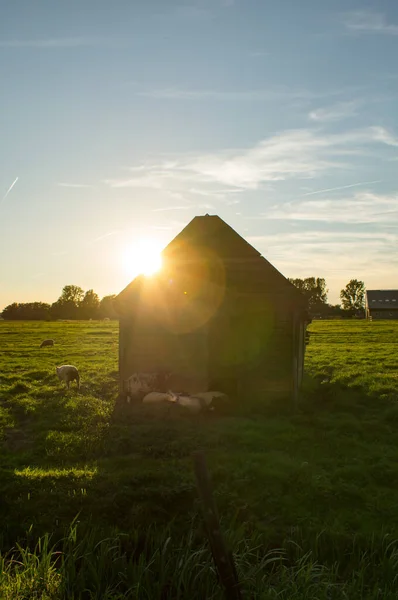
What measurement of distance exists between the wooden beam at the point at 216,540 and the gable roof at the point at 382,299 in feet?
421

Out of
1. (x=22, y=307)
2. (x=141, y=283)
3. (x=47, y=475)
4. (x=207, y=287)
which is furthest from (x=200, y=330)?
(x=22, y=307)

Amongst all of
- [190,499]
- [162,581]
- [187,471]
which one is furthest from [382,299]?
[162,581]

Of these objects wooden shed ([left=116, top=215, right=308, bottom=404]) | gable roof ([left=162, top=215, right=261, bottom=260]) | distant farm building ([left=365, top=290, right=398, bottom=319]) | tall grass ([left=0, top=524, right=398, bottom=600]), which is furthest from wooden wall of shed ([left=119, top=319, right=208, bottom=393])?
distant farm building ([left=365, top=290, right=398, bottom=319])

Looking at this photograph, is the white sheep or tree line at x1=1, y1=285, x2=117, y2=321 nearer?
the white sheep

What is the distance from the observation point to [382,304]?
423 feet

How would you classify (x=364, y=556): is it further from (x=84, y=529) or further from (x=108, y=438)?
(x=108, y=438)

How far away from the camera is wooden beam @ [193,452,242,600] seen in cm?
527

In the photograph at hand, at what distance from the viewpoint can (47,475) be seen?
1002 cm

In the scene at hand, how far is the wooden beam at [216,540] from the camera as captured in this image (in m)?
5.27

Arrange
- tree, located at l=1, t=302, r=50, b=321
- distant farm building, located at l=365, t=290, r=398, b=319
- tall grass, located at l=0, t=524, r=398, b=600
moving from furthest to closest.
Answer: distant farm building, located at l=365, t=290, r=398, b=319, tree, located at l=1, t=302, r=50, b=321, tall grass, located at l=0, t=524, r=398, b=600

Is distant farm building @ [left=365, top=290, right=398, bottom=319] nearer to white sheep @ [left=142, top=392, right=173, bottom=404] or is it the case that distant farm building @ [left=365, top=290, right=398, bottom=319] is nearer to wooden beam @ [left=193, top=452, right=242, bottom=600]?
white sheep @ [left=142, top=392, right=173, bottom=404]

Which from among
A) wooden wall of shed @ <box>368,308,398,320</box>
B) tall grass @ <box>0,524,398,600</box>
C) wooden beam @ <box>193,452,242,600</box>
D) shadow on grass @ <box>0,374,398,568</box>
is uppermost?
wooden wall of shed @ <box>368,308,398,320</box>

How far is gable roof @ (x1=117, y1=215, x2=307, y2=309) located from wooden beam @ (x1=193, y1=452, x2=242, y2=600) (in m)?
14.1

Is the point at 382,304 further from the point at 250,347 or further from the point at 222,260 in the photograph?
the point at 250,347
